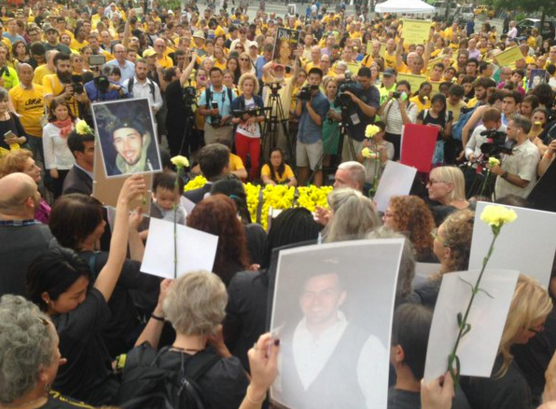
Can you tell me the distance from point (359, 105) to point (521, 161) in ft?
7.93

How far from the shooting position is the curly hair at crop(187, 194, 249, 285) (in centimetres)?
316

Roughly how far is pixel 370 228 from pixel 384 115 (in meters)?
4.69

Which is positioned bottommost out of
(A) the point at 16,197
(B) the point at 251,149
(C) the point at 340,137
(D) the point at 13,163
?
(B) the point at 251,149

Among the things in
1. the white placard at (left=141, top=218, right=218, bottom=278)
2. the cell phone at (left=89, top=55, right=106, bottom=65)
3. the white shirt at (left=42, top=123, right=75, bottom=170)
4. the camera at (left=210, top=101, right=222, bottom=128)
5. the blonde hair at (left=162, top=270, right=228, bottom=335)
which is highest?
the blonde hair at (left=162, top=270, right=228, bottom=335)

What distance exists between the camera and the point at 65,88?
7.25 metres

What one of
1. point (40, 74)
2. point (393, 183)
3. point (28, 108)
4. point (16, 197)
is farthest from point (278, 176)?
point (40, 74)

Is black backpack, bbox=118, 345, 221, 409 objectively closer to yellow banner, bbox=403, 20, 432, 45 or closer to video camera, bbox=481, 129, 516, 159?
video camera, bbox=481, 129, 516, 159

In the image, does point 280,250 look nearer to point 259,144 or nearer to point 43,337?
point 43,337

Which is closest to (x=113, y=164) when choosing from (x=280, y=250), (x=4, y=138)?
(x=280, y=250)

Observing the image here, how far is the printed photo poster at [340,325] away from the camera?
1.77 m

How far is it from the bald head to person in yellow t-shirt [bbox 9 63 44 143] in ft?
13.6

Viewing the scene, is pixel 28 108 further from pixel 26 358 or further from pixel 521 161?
pixel 26 358

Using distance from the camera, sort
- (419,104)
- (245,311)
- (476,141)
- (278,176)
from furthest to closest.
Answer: (419,104) < (278,176) < (476,141) < (245,311)

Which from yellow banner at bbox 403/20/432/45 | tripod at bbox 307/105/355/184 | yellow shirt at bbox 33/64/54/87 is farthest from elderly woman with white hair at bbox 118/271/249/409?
yellow banner at bbox 403/20/432/45
